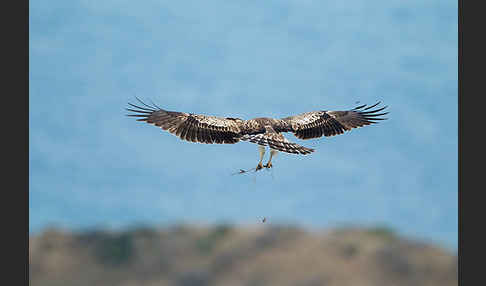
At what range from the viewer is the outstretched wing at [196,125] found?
1385cm

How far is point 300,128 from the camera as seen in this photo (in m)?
14.3

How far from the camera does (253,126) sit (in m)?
13.7

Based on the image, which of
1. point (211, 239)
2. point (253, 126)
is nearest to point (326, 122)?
point (253, 126)

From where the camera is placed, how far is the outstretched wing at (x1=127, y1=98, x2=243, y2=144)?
13.9 meters

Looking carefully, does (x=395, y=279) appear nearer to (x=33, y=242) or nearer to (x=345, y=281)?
(x=345, y=281)

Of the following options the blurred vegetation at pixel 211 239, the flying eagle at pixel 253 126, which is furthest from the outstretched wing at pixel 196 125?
the blurred vegetation at pixel 211 239

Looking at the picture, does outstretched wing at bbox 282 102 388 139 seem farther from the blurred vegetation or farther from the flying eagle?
the blurred vegetation

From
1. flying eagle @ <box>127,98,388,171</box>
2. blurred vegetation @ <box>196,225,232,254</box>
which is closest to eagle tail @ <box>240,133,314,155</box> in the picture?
flying eagle @ <box>127,98,388,171</box>

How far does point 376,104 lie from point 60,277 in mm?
9209

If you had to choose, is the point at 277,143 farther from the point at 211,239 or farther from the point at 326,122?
the point at 211,239

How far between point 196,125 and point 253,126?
3.21 ft

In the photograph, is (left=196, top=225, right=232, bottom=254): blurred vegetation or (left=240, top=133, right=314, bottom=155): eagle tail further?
(left=196, top=225, right=232, bottom=254): blurred vegetation

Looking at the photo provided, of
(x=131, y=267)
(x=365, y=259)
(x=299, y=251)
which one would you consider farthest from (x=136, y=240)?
(x=365, y=259)

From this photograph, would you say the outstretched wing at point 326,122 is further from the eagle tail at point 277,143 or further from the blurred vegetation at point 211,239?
the blurred vegetation at point 211,239
